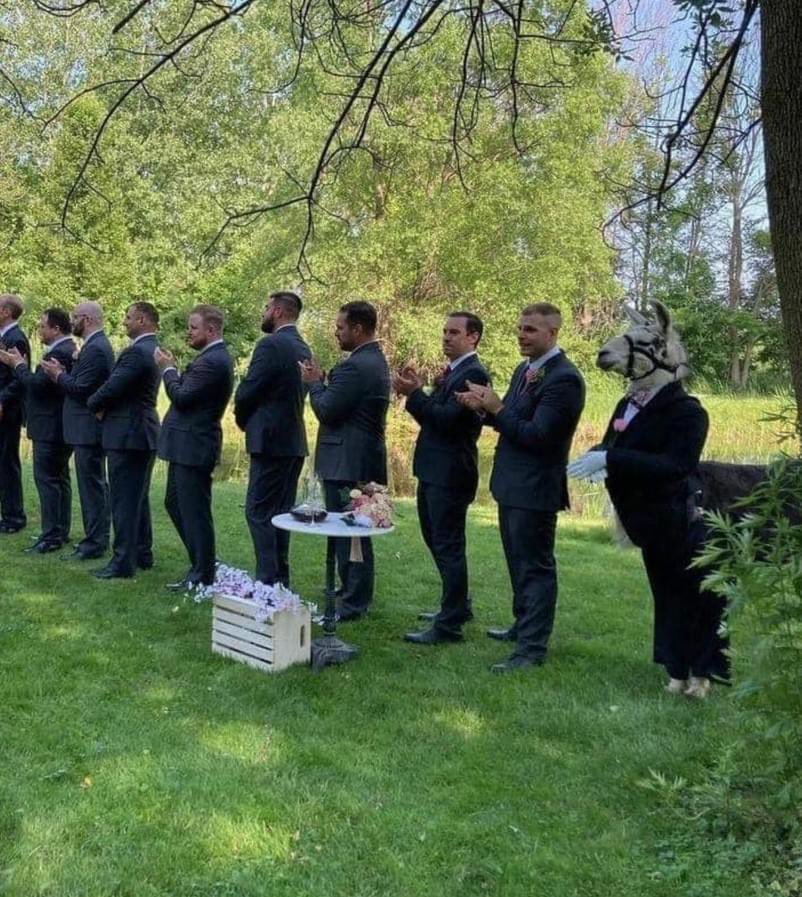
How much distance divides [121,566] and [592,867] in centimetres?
480

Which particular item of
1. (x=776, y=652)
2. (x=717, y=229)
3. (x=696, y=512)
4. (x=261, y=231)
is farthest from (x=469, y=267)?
(x=776, y=652)

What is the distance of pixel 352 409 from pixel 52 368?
2901mm

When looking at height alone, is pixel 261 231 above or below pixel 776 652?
above

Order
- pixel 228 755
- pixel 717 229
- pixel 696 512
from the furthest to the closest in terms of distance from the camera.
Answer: pixel 717 229 < pixel 696 512 < pixel 228 755

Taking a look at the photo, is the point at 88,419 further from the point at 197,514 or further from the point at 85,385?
the point at 197,514

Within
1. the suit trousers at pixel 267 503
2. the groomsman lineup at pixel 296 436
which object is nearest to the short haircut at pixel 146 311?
the groomsman lineup at pixel 296 436

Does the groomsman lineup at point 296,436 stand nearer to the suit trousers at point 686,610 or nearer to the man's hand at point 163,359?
the man's hand at point 163,359

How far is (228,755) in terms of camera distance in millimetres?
4035

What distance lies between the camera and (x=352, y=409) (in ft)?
20.0

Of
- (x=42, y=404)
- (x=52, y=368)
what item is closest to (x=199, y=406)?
(x=52, y=368)

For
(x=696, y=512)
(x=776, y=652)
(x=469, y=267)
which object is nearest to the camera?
(x=776, y=652)

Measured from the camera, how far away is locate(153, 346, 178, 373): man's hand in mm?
6773

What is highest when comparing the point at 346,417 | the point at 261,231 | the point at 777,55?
the point at 261,231

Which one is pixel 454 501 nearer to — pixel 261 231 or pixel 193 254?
pixel 261 231
